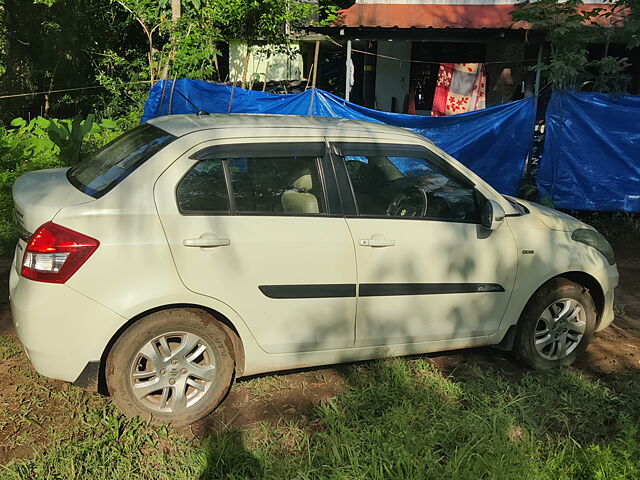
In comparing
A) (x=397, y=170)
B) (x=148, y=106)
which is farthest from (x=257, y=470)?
(x=148, y=106)

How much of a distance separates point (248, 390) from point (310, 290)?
2.73 ft

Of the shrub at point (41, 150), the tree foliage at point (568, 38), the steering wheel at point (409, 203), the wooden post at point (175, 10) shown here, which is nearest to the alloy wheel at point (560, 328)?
the steering wheel at point (409, 203)

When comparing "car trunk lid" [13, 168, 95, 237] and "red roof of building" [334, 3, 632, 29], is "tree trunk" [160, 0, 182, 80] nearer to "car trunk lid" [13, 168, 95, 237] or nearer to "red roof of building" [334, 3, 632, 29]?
"red roof of building" [334, 3, 632, 29]

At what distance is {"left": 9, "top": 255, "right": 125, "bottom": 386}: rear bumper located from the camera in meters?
2.98

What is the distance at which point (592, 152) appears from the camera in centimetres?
739

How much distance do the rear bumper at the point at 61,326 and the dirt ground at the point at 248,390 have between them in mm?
442

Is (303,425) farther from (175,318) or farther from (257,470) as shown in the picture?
(175,318)

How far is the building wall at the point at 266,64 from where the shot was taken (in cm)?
1481

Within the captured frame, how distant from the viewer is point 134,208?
123 inches

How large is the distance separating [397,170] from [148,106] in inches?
312

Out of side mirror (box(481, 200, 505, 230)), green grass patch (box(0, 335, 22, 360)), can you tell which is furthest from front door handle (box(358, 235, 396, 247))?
green grass patch (box(0, 335, 22, 360))

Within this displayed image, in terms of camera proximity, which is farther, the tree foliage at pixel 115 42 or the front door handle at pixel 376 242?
the tree foliage at pixel 115 42

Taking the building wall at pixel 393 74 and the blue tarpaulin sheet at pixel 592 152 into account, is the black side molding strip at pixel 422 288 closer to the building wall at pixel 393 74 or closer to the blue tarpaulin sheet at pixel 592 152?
the blue tarpaulin sheet at pixel 592 152

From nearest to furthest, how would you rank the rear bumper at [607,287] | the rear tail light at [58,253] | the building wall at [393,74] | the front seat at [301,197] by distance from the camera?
the rear tail light at [58,253]
the front seat at [301,197]
the rear bumper at [607,287]
the building wall at [393,74]
